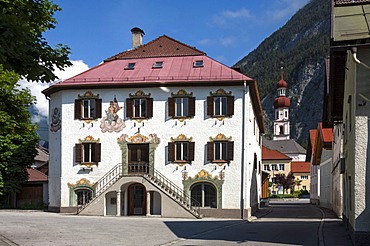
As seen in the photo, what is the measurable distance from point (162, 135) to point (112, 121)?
332 cm

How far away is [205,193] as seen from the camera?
1199 inches

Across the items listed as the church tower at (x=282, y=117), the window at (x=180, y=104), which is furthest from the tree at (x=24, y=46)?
the church tower at (x=282, y=117)

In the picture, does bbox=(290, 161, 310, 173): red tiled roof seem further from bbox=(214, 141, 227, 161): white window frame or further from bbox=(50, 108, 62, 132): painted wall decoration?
bbox=(50, 108, 62, 132): painted wall decoration

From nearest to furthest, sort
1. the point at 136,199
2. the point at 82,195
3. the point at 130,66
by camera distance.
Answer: the point at 82,195, the point at 136,199, the point at 130,66

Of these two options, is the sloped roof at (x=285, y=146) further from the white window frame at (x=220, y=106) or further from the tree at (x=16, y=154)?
the white window frame at (x=220, y=106)

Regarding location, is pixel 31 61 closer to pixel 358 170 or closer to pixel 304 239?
pixel 358 170

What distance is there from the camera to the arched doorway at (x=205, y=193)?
30328 millimetres

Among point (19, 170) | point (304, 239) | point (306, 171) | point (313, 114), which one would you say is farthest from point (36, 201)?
point (313, 114)

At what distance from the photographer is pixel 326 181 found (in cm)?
4747

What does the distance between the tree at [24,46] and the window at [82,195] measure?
1833cm

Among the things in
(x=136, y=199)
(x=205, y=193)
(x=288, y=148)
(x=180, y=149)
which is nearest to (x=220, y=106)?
(x=180, y=149)

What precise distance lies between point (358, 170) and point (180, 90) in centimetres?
1829

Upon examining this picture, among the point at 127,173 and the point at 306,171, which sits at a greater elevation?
the point at 127,173

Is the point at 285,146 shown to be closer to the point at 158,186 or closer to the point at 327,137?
the point at 327,137
